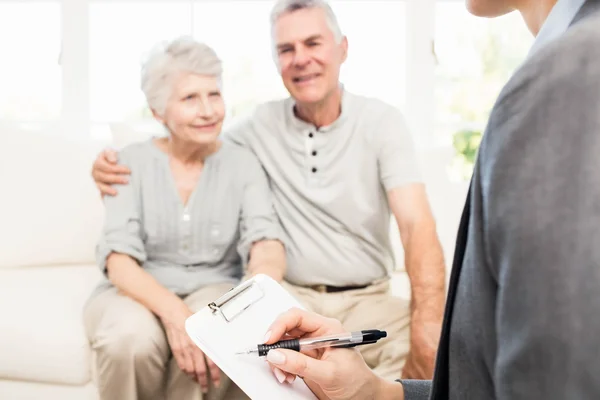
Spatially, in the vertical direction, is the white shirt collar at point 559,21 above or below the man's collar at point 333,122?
above

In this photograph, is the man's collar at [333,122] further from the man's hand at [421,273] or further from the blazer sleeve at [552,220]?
the blazer sleeve at [552,220]

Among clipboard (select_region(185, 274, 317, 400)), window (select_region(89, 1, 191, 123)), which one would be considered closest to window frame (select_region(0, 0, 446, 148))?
window (select_region(89, 1, 191, 123))

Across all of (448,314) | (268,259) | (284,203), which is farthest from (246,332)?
(284,203)

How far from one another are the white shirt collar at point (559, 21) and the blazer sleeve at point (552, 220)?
6cm

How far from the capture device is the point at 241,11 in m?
3.45

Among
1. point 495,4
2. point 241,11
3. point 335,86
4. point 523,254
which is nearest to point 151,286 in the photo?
point 335,86

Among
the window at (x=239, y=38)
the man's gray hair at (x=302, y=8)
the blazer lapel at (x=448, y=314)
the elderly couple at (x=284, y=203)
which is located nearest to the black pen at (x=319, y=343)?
the blazer lapel at (x=448, y=314)

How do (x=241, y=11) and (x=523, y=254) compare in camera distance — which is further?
(x=241, y=11)

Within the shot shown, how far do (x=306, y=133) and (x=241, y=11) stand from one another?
1.98 meters

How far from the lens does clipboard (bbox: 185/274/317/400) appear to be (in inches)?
29.8

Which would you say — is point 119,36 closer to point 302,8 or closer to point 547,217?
point 302,8

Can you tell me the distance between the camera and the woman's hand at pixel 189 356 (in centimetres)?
133

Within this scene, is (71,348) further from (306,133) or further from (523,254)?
(523,254)

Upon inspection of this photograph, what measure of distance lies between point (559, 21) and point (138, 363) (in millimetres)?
1145
